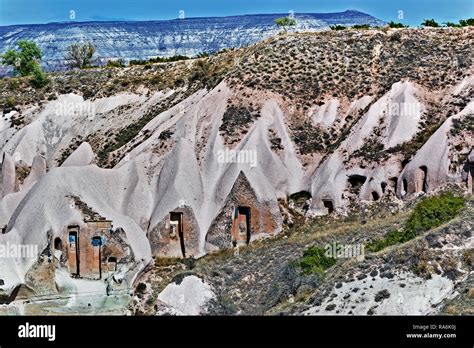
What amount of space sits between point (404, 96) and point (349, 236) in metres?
14.4

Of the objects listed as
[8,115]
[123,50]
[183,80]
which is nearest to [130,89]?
[183,80]

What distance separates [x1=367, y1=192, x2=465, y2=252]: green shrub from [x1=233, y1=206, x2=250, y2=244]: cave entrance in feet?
31.1

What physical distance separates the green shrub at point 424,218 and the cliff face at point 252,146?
336 cm

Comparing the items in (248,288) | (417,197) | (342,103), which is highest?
(342,103)

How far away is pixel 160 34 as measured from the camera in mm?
177875

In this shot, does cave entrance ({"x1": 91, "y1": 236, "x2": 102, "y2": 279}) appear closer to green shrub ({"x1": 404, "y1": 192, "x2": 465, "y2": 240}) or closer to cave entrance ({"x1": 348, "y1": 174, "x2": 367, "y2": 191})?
green shrub ({"x1": 404, "y1": 192, "x2": 465, "y2": 240})

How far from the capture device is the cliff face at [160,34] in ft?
516

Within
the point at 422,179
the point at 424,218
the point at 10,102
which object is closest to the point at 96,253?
the point at 424,218

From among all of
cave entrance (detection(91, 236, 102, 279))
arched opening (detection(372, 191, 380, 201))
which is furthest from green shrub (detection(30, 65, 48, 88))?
arched opening (detection(372, 191, 380, 201))

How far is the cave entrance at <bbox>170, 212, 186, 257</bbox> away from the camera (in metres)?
52.1

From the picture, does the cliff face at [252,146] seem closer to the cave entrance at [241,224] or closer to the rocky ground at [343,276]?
the cave entrance at [241,224]
